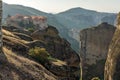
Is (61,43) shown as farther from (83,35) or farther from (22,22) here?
(22,22)

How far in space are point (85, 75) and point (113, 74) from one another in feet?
153

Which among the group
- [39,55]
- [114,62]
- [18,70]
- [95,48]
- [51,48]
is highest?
[114,62]

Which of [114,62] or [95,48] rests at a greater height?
[114,62]

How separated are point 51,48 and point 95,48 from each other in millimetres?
10177

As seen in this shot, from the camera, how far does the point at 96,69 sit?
72188mm

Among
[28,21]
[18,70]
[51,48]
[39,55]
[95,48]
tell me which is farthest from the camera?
[28,21]

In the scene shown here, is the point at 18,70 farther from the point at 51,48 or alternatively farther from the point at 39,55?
the point at 51,48

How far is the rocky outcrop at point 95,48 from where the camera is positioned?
7146 cm

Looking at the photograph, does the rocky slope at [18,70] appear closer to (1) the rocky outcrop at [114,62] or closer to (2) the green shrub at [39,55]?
(2) the green shrub at [39,55]

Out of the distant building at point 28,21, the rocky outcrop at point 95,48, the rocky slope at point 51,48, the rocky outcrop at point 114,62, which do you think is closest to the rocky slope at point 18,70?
the rocky slope at point 51,48

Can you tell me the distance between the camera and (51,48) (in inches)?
3002

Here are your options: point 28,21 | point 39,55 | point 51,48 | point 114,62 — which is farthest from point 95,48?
point 28,21

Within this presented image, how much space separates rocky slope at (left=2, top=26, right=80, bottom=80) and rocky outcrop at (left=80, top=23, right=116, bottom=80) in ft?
8.20

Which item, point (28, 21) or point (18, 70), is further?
point (28, 21)
